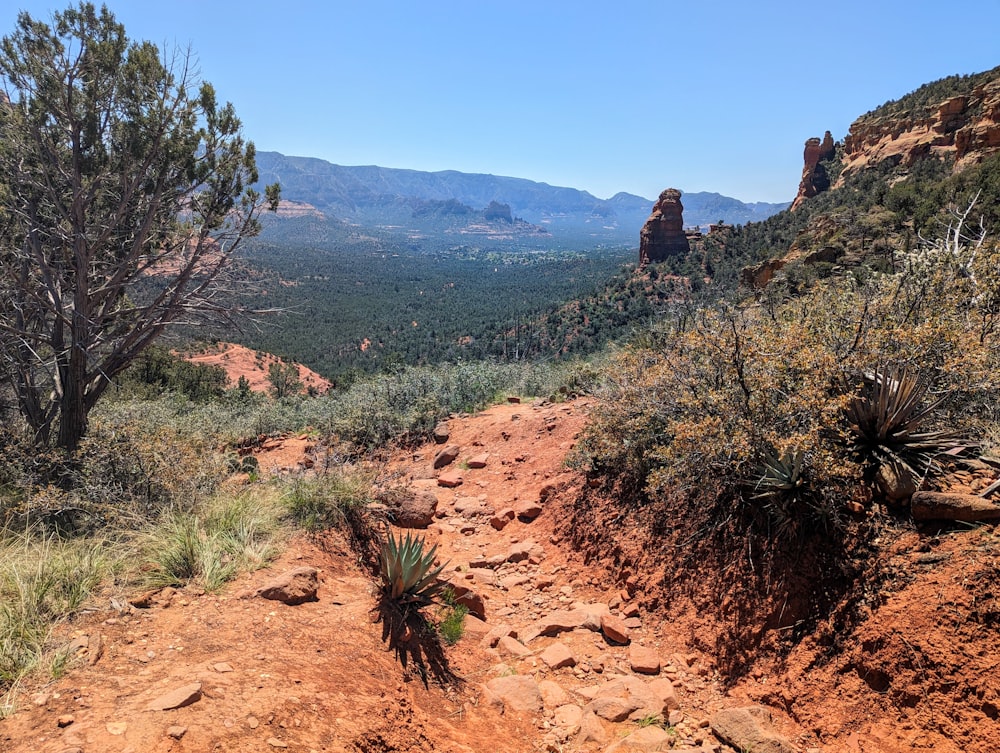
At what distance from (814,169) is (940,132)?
87.7ft

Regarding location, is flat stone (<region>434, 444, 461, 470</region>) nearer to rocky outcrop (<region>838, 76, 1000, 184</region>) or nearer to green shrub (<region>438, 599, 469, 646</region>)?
green shrub (<region>438, 599, 469, 646</region>)

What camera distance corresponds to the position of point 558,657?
3812mm

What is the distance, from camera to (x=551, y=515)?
598 cm

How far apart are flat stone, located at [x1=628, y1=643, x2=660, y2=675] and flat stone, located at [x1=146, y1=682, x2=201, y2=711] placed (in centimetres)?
283

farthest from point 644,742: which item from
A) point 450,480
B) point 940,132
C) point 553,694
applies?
point 940,132

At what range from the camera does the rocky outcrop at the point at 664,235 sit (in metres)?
65.6

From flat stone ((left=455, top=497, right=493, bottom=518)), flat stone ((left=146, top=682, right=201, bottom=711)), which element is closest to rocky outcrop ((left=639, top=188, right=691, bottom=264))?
flat stone ((left=455, top=497, right=493, bottom=518))

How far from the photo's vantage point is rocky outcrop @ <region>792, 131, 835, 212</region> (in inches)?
2183

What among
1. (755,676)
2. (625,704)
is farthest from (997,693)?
(625,704)

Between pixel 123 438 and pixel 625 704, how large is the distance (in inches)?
235

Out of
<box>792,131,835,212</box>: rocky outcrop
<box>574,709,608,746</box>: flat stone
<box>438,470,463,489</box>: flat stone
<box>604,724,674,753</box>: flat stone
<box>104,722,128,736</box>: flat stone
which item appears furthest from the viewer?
<box>792,131,835,212</box>: rocky outcrop

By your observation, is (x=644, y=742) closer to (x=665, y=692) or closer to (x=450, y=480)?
(x=665, y=692)

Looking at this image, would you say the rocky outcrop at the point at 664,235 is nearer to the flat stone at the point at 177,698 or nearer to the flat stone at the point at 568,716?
the flat stone at the point at 568,716

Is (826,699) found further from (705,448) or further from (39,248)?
(39,248)
